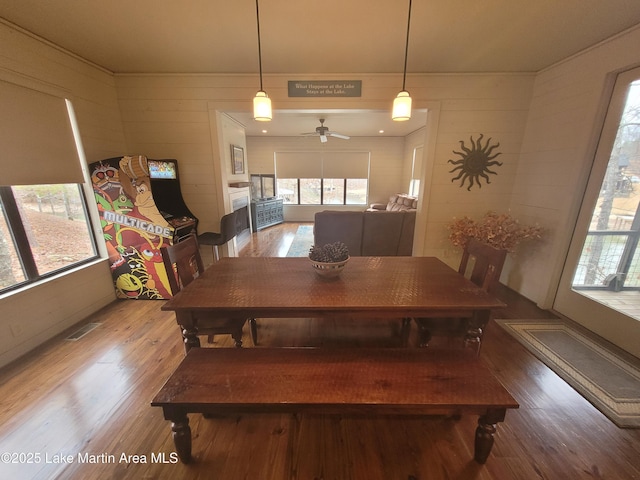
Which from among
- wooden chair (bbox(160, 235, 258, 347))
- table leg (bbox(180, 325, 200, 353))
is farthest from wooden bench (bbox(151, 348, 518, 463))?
wooden chair (bbox(160, 235, 258, 347))

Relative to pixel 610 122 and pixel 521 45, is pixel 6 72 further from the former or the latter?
pixel 610 122

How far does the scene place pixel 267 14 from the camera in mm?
1810

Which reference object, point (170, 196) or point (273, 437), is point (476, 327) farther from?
point (170, 196)

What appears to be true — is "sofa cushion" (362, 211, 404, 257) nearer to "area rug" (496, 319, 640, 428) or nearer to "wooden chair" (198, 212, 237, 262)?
"area rug" (496, 319, 640, 428)

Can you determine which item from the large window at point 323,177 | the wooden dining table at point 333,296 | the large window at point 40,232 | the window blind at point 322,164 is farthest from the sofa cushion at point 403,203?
the large window at point 40,232

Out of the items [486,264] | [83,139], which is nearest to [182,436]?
[486,264]

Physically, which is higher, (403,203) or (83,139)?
(83,139)

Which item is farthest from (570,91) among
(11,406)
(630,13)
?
(11,406)

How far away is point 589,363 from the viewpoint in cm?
185

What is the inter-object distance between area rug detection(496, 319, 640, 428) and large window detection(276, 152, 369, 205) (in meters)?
5.52

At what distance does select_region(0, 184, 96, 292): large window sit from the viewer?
192cm

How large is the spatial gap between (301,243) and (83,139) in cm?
360

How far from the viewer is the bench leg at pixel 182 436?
1.11 meters

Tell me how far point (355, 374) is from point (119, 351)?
6.68 feet
